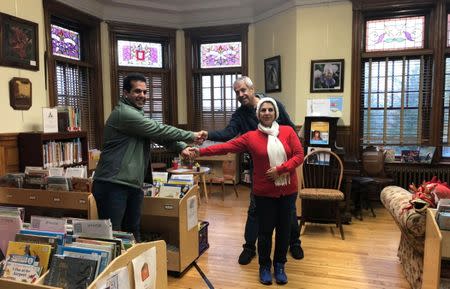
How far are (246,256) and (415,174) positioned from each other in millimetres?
3306

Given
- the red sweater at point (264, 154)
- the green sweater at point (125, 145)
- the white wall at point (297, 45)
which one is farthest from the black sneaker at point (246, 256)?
the white wall at point (297, 45)

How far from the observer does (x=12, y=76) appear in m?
3.76

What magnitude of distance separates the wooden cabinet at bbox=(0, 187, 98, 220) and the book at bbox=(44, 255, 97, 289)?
1214mm

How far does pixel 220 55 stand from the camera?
648cm

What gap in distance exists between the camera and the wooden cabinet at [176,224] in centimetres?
276

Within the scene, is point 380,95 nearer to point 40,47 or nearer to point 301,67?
point 301,67

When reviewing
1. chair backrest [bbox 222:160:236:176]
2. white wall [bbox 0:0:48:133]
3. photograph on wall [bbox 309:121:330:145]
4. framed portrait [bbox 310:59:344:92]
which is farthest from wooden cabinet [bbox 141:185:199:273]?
framed portrait [bbox 310:59:344:92]

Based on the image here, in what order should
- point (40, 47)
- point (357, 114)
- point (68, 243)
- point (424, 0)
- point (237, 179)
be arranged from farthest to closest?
point (237, 179), point (357, 114), point (424, 0), point (40, 47), point (68, 243)

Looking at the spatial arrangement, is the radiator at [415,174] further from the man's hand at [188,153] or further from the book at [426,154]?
the man's hand at [188,153]

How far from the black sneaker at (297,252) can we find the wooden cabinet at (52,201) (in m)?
1.80

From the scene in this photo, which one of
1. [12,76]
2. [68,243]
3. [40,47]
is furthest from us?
[40,47]

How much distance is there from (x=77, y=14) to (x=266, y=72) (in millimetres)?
3090

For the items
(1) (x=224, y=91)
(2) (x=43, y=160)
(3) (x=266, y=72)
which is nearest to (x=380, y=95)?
(3) (x=266, y=72)

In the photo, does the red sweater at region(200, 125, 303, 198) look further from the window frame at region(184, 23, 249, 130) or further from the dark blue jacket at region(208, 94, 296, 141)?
the window frame at region(184, 23, 249, 130)
